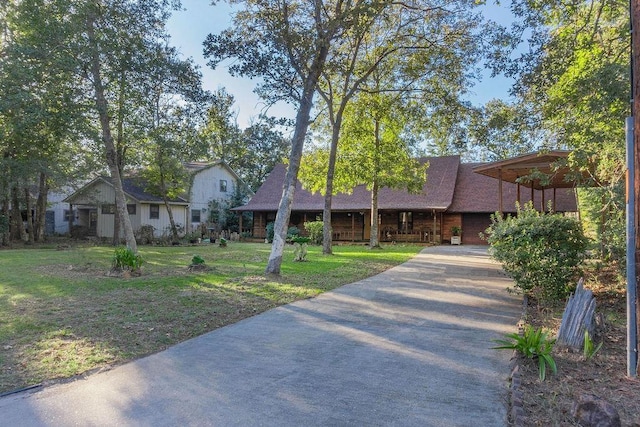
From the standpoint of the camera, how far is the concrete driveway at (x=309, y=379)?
327 cm

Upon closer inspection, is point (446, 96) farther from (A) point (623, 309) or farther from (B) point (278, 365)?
(B) point (278, 365)

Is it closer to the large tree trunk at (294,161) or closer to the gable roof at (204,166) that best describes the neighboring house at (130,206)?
the gable roof at (204,166)

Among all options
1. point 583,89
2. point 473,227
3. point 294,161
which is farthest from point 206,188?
point 583,89

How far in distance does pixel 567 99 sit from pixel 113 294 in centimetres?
996

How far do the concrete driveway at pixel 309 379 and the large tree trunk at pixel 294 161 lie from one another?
3.94m

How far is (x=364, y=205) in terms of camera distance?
2730 cm

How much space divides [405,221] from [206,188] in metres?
15.6

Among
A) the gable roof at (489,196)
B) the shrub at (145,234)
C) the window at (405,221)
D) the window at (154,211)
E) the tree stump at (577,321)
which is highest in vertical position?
the gable roof at (489,196)

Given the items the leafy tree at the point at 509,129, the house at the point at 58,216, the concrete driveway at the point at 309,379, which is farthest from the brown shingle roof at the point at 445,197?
the concrete driveway at the point at 309,379

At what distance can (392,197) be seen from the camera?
92.2ft

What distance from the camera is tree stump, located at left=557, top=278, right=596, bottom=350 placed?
482cm

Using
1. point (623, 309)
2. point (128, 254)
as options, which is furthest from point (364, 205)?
point (623, 309)

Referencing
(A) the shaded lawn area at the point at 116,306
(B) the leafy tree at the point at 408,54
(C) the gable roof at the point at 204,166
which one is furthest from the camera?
(C) the gable roof at the point at 204,166

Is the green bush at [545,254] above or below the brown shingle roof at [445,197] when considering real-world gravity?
below
